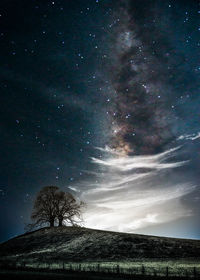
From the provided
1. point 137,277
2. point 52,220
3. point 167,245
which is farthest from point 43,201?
point 137,277

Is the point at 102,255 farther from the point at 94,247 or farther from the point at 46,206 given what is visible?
the point at 46,206

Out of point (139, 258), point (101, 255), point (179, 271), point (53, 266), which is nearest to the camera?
point (179, 271)

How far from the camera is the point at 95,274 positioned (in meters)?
30.6

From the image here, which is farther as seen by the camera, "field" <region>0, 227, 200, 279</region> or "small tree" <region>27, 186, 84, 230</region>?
"small tree" <region>27, 186, 84, 230</region>

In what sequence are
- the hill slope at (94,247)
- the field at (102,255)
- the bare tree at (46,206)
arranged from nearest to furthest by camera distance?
1. the field at (102,255)
2. the hill slope at (94,247)
3. the bare tree at (46,206)

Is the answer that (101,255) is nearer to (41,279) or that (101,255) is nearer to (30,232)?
(41,279)

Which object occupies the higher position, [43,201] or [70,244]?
[43,201]

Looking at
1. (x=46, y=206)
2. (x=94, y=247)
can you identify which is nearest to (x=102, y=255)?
(x=94, y=247)

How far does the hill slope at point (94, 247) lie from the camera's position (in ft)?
144

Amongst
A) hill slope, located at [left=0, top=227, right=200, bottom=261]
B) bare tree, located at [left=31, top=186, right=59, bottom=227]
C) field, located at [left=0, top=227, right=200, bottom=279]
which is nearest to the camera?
field, located at [left=0, top=227, right=200, bottom=279]

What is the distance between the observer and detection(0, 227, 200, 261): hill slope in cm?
4384

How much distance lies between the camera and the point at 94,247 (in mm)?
51312

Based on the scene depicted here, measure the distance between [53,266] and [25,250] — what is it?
73.8ft

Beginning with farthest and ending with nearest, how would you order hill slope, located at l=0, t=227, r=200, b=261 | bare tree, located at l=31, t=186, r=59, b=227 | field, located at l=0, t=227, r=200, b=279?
bare tree, located at l=31, t=186, r=59, b=227 → hill slope, located at l=0, t=227, r=200, b=261 → field, located at l=0, t=227, r=200, b=279
